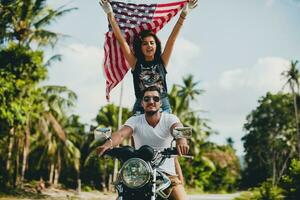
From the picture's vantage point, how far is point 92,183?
131 feet

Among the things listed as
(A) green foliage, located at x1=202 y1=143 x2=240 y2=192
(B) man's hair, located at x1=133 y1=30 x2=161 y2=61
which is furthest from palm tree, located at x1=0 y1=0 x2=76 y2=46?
(A) green foliage, located at x1=202 y1=143 x2=240 y2=192

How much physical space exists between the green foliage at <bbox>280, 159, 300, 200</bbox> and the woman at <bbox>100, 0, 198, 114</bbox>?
7.48 m

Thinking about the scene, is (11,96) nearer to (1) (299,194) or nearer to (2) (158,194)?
(1) (299,194)

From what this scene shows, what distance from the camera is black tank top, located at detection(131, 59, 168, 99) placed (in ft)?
13.5

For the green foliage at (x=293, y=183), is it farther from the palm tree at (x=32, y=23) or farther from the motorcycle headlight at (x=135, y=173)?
the palm tree at (x=32, y=23)

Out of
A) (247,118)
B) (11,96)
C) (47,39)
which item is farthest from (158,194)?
(247,118)

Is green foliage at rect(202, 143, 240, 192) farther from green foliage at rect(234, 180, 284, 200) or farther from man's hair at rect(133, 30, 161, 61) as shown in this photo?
man's hair at rect(133, 30, 161, 61)

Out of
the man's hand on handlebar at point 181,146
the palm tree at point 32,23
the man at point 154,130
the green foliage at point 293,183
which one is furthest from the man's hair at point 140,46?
the palm tree at point 32,23

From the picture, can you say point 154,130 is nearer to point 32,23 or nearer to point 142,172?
point 142,172

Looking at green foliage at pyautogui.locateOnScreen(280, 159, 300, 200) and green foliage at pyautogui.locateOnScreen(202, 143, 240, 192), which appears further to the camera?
green foliage at pyautogui.locateOnScreen(202, 143, 240, 192)

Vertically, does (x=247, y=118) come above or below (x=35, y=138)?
above

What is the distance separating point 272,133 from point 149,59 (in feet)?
163

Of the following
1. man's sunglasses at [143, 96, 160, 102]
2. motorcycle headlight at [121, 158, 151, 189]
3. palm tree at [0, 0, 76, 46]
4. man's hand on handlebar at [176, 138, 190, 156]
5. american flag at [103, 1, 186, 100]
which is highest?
palm tree at [0, 0, 76, 46]

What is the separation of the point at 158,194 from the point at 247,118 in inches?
2061
